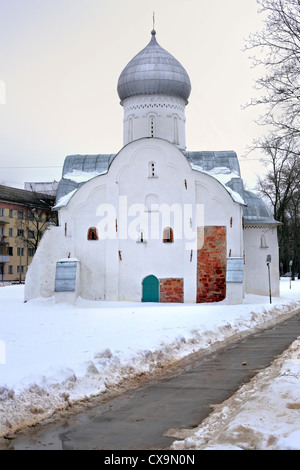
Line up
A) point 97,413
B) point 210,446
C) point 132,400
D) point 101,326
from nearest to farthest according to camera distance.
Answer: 1. point 210,446
2. point 97,413
3. point 132,400
4. point 101,326

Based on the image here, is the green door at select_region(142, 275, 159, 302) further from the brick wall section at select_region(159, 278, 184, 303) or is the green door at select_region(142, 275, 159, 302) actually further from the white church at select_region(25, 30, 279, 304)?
the brick wall section at select_region(159, 278, 184, 303)

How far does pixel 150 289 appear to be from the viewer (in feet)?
82.3

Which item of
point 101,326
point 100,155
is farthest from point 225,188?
point 101,326

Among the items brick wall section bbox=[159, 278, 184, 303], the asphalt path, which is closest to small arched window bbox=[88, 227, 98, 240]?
brick wall section bbox=[159, 278, 184, 303]

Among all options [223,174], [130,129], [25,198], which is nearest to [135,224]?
[223,174]

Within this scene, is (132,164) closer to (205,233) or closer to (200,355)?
(205,233)

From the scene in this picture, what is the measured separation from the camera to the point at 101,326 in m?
14.5

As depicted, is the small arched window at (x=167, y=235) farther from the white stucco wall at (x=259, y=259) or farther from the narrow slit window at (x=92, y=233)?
the white stucco wall at (x=259, y=259)

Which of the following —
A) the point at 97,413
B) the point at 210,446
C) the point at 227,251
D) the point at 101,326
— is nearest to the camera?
the point at 210,446

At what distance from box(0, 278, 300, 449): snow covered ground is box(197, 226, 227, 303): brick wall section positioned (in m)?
6.71

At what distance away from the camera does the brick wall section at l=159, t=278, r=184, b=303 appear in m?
24.8

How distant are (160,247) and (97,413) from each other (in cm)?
1836

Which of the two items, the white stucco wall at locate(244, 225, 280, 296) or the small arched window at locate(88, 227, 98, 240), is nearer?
the small arched window at locate(88, 227, 98, 240)

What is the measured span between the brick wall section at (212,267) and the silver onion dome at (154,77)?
8.26 m
